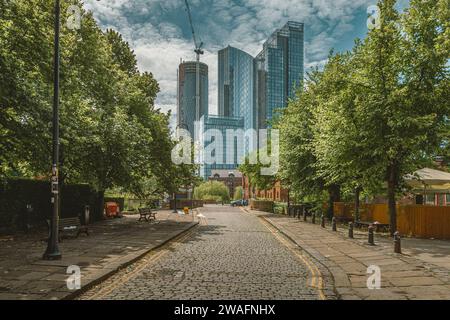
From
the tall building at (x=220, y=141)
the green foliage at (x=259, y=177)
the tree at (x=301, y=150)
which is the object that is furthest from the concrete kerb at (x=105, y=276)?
the tall building at (x=220, y=141)

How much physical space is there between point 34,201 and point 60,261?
10982 millimetres

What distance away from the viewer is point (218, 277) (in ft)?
30.6

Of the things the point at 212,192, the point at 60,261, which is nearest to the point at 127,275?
the point at 60,261

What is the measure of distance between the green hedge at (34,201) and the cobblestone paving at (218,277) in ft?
28.3

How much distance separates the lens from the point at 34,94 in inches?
511

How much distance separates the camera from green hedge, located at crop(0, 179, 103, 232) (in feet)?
59.4

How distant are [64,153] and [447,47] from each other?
1633cm

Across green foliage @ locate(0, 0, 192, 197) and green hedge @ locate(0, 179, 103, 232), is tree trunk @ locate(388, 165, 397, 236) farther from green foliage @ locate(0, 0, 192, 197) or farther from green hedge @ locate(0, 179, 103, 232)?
green hedge @ locate(0, 179, 103, 232)

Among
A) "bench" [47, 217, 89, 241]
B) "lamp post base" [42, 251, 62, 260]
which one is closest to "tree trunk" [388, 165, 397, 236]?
"bench" [47, 217, 89, 241]

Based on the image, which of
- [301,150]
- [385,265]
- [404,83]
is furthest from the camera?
[301,150]

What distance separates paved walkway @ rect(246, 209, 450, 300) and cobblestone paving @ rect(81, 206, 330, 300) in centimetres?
86

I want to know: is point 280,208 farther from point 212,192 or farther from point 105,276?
point 212,192

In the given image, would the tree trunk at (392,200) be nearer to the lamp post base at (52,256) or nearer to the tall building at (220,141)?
the lamp post base at (52,256)
